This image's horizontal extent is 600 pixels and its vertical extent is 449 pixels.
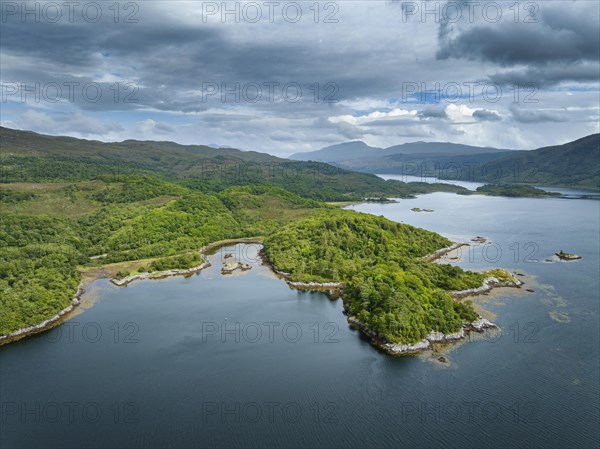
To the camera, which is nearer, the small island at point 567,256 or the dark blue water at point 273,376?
the dark blue water at point 273,376

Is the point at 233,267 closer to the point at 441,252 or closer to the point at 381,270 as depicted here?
the point at 381,270

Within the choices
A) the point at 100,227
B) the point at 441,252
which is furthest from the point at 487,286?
the point at 100,227

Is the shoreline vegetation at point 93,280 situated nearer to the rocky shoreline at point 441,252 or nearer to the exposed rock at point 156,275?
the exposed rock at point 156,275

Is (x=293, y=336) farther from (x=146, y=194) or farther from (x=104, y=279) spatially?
(x=146, y=194)

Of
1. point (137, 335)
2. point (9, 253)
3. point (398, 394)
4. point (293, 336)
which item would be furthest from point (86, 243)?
point (398, 394)

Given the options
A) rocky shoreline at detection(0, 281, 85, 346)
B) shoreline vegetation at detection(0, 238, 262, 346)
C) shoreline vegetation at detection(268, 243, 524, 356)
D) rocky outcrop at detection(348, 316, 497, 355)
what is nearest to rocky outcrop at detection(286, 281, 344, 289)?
shoreline vegetation at detection(268, 243, 524, 356)

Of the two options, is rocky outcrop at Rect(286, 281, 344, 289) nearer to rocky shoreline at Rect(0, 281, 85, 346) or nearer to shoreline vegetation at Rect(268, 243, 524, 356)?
shoreline vegetation at Rect(268, 243, 524, 356)

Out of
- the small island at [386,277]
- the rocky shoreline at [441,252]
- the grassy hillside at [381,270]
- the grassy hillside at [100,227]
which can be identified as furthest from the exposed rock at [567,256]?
the grassy hillside at [100,227]

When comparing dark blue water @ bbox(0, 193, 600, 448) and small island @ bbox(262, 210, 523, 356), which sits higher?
small island @ bbox(262, 210, 523, 356)
